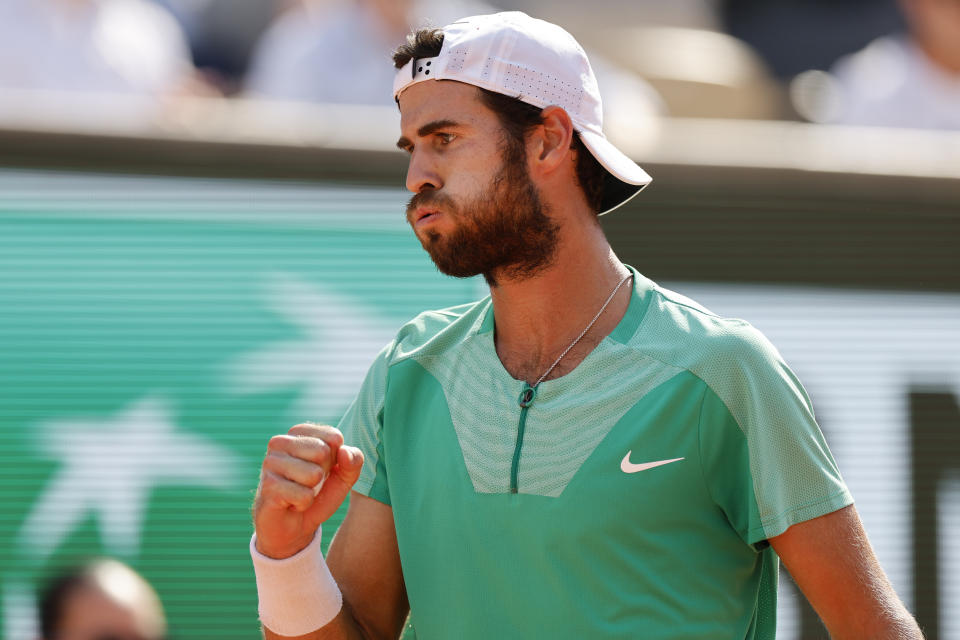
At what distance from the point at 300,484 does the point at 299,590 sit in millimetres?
251

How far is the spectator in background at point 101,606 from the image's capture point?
3.75 m

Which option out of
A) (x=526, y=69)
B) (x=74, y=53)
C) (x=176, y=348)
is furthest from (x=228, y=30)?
(x=526, y=69)

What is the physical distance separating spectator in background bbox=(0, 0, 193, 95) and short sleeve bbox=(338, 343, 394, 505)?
3031 mm

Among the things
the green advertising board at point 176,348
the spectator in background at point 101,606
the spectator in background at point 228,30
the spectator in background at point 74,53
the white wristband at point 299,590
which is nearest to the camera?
the white wristband at point 299,590

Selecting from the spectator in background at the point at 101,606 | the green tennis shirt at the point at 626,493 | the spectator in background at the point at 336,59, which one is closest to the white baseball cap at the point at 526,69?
the green tennis shirt at the point at 626,493

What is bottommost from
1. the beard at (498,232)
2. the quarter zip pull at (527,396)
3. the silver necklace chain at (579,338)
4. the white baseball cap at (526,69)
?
the quarter zip pull at (527,396)

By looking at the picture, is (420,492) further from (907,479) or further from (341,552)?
(907,479)

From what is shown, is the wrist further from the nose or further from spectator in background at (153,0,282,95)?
spectator in background at (153,0,282,95)

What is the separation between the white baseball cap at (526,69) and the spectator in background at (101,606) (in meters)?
2.02

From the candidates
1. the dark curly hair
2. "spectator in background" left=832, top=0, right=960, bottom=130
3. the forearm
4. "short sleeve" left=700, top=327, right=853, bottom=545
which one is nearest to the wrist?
"short sleeve" left=700, top=327, right=853, bottom=545

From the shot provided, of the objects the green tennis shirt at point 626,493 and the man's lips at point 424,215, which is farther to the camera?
the man's lips at point 424,215

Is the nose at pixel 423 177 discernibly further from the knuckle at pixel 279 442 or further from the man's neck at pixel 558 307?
the knuckle at pixel 279 442

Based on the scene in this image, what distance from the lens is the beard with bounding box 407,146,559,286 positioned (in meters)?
2.41

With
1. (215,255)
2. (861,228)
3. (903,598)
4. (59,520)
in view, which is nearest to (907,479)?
(903,598)
